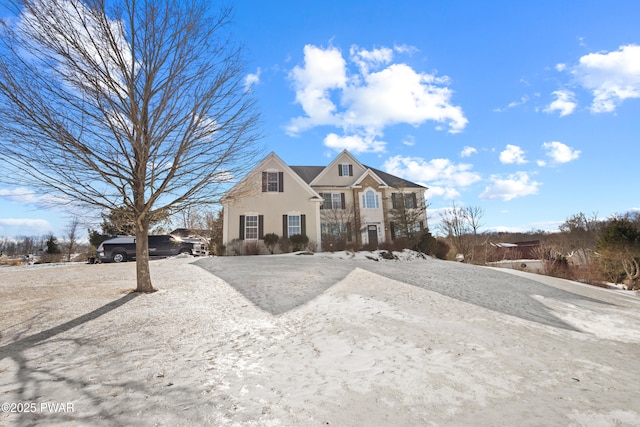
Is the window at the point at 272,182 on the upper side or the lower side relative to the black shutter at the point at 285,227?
upper

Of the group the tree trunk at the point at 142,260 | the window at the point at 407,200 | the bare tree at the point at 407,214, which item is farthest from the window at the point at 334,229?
the tree trunk at the point at 142,260

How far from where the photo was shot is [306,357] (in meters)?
4.06

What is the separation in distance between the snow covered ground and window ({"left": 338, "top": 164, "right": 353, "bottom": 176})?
18261 millimetres

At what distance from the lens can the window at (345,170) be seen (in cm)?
2591

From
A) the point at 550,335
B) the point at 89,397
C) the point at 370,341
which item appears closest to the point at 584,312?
the point at 550,335

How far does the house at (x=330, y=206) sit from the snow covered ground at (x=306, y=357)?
33.7 ft

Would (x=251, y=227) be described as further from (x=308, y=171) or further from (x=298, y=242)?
(x=308, y=171)

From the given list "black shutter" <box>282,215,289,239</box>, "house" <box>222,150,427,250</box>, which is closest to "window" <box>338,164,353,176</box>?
"house" <box>222,150,427,250</box>

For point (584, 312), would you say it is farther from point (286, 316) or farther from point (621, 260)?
point (621, 260)

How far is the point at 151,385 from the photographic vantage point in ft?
10.3

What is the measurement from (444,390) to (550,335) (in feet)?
12.7

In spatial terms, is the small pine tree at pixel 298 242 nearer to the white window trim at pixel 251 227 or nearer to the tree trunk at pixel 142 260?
the white window trim at pixel 251 227

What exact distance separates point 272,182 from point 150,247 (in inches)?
324

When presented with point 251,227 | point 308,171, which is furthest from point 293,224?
point 308,171
